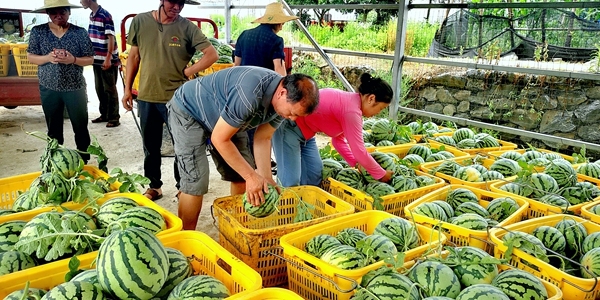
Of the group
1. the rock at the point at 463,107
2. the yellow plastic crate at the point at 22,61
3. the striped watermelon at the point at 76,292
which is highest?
the yellow plastic crate at the point at 22,61

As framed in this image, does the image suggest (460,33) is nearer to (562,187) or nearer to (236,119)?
(562,187)

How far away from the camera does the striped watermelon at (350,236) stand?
2.29 meters

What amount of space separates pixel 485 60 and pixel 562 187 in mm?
2835

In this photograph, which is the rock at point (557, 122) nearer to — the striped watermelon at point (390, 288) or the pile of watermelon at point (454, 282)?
the pile of watermelon at point (454, 282)

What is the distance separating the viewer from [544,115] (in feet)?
18.4

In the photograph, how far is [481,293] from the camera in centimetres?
175

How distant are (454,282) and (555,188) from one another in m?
1.75

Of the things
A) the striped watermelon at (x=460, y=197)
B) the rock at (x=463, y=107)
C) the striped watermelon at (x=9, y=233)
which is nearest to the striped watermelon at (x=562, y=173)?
the striped watermelon at (x=460, y=197)

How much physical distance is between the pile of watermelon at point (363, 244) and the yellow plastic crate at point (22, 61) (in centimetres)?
564

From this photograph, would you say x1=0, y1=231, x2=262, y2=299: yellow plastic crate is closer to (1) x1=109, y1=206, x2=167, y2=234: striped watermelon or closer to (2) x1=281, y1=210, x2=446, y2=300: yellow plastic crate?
(1) x1=109, y1=206, x2=167, y2=234: striped watermelon

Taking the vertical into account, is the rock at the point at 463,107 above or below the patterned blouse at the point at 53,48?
below

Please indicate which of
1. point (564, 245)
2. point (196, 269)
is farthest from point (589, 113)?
point (196, 269)

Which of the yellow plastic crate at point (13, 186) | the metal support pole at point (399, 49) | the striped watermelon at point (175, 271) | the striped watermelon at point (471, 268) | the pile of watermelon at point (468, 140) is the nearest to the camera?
the striped watermelon at point (175, 271)

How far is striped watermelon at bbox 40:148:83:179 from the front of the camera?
2.46 meters
